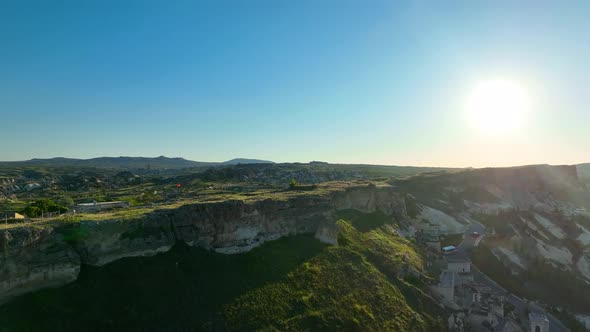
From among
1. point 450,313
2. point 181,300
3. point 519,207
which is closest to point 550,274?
point 450,313

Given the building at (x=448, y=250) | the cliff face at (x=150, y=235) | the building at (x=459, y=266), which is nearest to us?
the cliff face at (x=150, y=235)

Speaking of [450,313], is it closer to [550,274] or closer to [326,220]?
[326,220]

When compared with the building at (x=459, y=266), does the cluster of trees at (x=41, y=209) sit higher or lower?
higher

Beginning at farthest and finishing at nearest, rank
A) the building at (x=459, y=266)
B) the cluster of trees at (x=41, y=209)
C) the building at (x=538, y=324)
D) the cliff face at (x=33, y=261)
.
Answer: the building at (x=459, y=266) < the building at (x=538, y=324) < the cluster of trees at (x=41, y=209) < the cliff face at (x=33, y=261)

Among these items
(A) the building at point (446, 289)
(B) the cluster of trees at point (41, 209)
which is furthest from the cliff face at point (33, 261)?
(A) the building at point (446, 289)

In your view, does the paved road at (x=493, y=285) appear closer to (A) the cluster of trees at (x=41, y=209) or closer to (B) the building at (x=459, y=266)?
(B) the building at (x=459, y=266)
